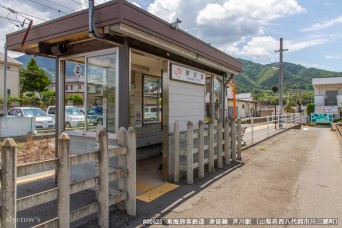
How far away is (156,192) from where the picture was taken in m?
4.77

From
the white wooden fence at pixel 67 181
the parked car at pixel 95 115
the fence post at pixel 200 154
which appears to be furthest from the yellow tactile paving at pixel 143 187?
the parked car at pixel 95 115

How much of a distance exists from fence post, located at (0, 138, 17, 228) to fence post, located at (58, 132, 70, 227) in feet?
1.65

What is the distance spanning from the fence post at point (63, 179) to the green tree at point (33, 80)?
34.7m

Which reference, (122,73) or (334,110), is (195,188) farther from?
(334,110)

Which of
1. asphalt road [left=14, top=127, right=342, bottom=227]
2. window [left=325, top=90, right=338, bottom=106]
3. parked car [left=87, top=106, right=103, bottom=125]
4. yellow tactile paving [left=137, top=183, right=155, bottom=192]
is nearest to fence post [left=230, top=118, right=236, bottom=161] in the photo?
asphalt road [left=14, top=127, right=342, bottom=227]

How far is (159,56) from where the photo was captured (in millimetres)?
5324

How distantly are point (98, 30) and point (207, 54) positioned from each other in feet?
10.0

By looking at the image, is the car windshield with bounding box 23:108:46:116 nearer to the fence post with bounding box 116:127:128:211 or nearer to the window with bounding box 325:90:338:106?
the fence post with bounding box 116:127:128:211

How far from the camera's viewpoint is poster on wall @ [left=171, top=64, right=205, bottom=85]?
5.74m

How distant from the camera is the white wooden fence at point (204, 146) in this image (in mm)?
5340

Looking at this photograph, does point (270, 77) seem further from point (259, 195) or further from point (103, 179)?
point (103, 179)

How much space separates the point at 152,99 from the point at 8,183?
6.71 meters

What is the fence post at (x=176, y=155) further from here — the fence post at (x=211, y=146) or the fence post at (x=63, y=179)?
the fence post at (x=63, y=179)

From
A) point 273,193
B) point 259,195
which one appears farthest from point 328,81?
point 259,195
